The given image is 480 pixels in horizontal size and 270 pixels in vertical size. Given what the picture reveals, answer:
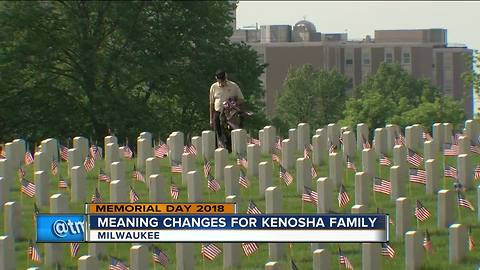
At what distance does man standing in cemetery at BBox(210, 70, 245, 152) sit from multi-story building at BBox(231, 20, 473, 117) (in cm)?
14020

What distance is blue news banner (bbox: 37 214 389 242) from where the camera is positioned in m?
17.2

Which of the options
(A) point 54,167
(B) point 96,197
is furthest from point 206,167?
(B) point 96,197

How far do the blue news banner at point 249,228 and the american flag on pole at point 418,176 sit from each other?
4257mm

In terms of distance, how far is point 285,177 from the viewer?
22.7 metres

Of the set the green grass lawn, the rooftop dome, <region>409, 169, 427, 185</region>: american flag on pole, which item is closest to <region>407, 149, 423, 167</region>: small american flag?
the green grass lawn

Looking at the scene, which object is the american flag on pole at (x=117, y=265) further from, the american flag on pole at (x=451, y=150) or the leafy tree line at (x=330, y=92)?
the leafy tree line at (x=330, y=92)

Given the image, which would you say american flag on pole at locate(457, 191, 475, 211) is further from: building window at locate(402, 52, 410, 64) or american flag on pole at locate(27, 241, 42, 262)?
building window at locate(402, 52, 410, 64)

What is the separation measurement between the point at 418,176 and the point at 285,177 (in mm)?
2049

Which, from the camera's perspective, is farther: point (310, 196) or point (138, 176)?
point (138, 176)

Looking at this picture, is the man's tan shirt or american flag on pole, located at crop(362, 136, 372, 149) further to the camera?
american flag on pole, located at crop(362, 136, 372, 149)

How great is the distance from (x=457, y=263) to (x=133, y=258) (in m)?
3.48

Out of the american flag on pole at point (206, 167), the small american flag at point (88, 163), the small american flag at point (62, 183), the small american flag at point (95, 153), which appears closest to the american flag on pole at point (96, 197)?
the small american flag at point (62, 183)

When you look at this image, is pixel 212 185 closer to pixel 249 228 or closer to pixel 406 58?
pixel 249 228

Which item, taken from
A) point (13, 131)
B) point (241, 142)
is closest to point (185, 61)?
point (13, 131)
